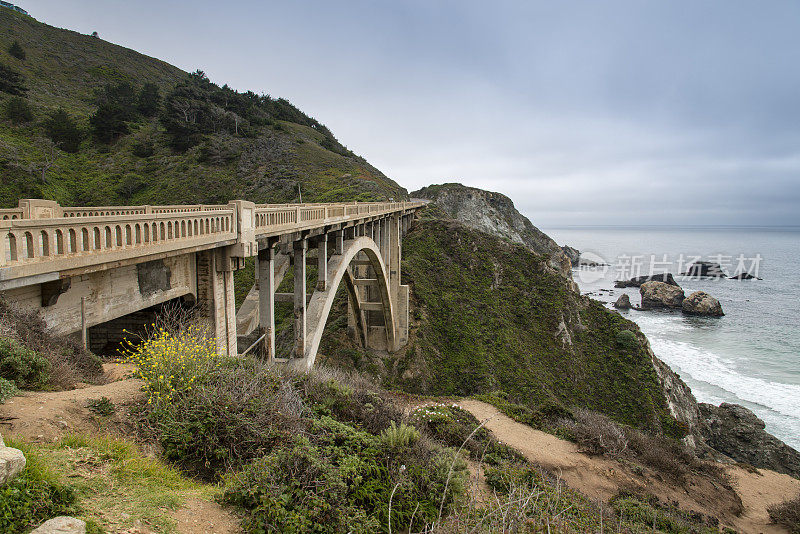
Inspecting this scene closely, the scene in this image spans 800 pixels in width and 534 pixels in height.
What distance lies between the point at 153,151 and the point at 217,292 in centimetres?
4917

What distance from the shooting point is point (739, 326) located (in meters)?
48.6

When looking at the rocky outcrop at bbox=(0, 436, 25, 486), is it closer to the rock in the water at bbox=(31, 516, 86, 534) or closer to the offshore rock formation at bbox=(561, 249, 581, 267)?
the rock in the water at bbox=(31, 516, 86, 534)

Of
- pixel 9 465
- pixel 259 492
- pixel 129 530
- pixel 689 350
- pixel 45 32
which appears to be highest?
pixel 45 32

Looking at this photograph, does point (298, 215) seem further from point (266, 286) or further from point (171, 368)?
point (171, 368)

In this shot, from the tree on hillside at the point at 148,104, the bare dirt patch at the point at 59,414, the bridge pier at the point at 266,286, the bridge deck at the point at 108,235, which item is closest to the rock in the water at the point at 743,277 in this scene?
the bridge pier at the point at 266,286

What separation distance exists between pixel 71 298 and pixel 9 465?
2730mm

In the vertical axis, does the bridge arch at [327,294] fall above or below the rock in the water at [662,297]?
above

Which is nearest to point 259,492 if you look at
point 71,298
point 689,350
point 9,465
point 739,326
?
point 9,465

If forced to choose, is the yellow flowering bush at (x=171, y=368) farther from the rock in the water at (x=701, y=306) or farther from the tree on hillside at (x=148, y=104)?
the rock in the water at (x=701, y=306)

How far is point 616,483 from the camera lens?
10344 millimetres

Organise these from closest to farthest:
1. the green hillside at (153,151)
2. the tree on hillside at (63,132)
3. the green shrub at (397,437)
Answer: the green shrub at (397,437), the green hillside at (153,151), the tree on hillside at (63,132)

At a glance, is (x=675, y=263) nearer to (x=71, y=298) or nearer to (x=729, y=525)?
(x=729, y=525)

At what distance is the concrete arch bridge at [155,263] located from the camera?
3.79 m

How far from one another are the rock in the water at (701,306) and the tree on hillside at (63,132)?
81.4 meters
